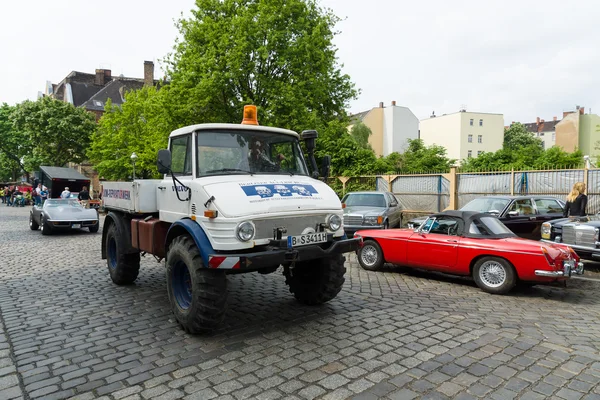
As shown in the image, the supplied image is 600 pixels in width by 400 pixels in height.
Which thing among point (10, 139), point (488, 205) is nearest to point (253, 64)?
point (488, 205)

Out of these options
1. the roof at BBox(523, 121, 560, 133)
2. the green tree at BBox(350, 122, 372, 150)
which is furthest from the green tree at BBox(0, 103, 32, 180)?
the roof at BBox(523, 121, 560, 133)

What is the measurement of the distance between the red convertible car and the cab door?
15.1 feet

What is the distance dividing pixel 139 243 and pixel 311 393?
3.90 metres

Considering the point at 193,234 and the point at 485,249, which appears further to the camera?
the point at 485,249

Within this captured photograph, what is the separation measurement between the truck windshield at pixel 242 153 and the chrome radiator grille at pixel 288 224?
36.3 inches

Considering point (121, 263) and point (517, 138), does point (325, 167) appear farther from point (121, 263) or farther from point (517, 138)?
point (517, 138)

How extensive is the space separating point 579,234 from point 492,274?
9.07 ft

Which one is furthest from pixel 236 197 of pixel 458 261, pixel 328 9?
pixel 328 9

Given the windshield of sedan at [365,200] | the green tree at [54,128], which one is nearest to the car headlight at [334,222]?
the windshield of sedan at [365,200]

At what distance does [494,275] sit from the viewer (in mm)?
6875

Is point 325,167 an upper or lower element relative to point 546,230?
upper

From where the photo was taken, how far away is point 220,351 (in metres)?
4.30

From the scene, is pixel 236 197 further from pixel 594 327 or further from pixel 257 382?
pixel 594 327

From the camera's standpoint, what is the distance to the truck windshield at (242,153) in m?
5.22
